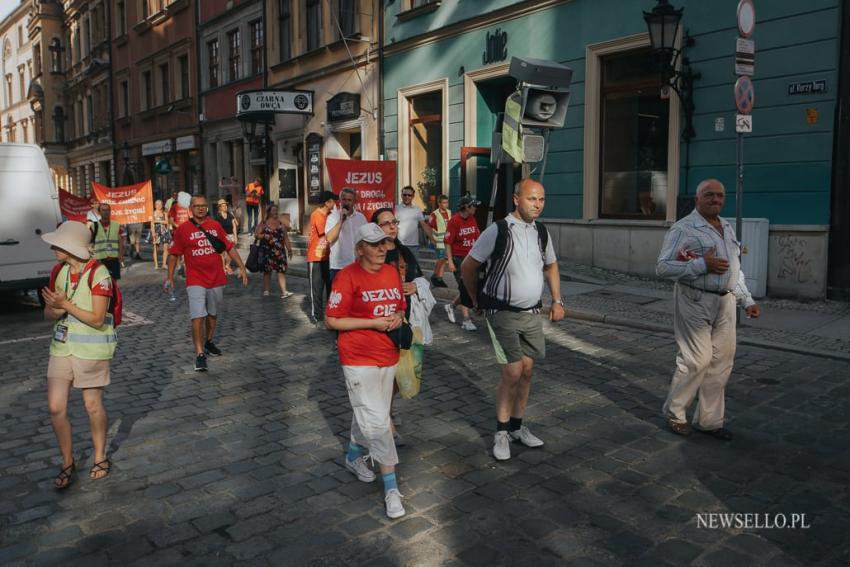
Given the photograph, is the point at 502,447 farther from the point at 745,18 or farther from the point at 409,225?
the point at 409,225

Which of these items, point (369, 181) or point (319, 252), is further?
point (369, 181)

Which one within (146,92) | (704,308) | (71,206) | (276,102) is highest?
(146,92)

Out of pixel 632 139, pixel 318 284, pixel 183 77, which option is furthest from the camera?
pixel 183 77

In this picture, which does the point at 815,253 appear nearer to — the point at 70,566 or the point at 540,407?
the point at 540,407

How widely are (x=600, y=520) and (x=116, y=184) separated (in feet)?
126

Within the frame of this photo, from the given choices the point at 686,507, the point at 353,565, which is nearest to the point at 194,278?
the point at 353,565

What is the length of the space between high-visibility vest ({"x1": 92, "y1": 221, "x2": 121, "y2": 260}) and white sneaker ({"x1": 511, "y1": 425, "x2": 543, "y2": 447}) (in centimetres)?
835

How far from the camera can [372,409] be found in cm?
404

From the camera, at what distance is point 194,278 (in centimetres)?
751

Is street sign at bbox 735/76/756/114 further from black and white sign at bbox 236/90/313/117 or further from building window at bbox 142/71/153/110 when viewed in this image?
building window at bbox 142/71/153/110

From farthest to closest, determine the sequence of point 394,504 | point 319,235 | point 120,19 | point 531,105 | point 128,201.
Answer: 1. point 120,19
2. point 128,201
3. point 319,235
4. point 531,105
5. point 394,504

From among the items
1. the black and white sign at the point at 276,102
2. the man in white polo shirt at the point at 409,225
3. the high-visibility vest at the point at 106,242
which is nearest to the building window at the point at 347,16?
the black and white sign at the point at 276,102

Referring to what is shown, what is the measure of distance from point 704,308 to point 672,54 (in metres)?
7.69

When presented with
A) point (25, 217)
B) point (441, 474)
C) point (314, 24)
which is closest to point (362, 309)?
point (441, 474)
